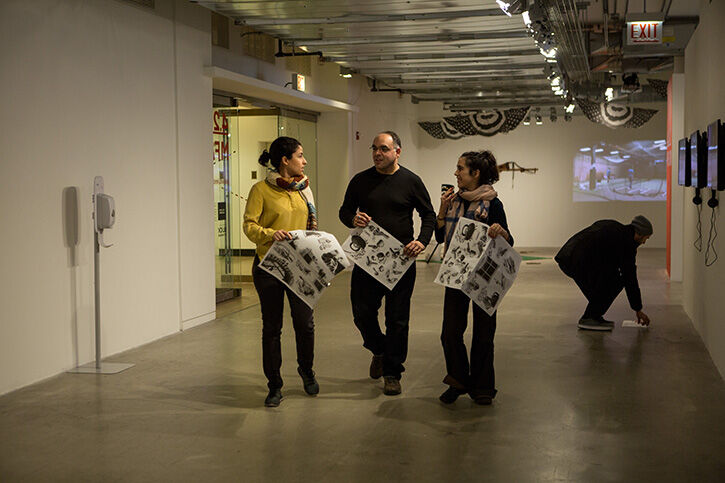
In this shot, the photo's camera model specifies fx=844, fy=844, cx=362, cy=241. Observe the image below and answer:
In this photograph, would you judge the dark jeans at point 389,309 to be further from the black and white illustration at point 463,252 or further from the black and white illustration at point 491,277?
the black and white illustration at point 491,277

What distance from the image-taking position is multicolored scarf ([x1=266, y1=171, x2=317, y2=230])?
492 cm

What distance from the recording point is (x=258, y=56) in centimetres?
1072

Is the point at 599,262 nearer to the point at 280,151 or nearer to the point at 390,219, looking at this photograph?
the point at 390,219

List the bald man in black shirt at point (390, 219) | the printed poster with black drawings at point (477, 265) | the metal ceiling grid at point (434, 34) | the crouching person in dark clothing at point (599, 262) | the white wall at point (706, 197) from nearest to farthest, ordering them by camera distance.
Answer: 1. the printed poster with black drawings at point (477, 265)
2. the bald man in black shirt at point (390, 219)
3. the white wall at point (706, 197)
4. the crouching person in dark clothing at point (599, 262)
5. the metal ceiling grid at point (434, 34)

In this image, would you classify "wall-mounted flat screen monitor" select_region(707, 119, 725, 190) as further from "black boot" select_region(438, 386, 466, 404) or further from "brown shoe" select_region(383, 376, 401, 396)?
"brown shoe" select_region(383, 376, 401, 396)

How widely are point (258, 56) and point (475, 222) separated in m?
6.66

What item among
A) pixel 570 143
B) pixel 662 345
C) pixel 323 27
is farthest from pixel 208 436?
pixel 570 143

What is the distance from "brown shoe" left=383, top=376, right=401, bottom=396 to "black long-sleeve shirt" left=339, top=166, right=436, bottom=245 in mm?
855

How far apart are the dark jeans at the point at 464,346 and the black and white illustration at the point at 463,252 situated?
3.9 inches

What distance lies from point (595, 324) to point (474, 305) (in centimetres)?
309

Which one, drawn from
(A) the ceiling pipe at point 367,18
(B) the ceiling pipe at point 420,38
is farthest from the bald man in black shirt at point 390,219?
(B) the ceiling pipe at point 420,38

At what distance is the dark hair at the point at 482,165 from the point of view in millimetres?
4859

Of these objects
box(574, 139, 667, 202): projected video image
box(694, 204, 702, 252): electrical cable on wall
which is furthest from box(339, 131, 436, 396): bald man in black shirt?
box(574, 139, 667, 202): projected video image

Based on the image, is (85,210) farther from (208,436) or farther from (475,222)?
(475,222)
